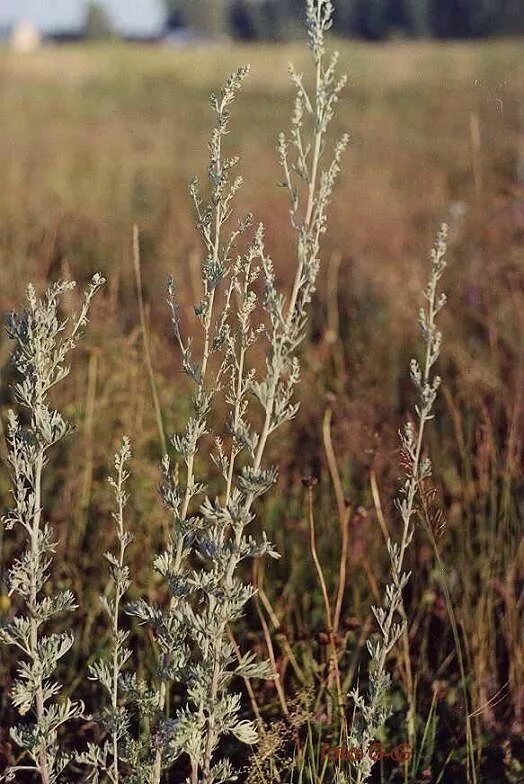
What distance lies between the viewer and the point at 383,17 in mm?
22656

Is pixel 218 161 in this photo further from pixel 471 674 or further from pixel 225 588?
pixel 471 674

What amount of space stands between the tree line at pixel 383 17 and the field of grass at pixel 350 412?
6696 millimetres

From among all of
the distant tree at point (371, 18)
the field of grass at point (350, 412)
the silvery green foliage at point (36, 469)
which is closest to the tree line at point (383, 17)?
the distant tree at point (371, 18)

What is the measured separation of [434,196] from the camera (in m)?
6.40

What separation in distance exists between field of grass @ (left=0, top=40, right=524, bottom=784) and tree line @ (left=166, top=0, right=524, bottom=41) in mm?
6696

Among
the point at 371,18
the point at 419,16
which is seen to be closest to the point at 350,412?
the point at 371,18

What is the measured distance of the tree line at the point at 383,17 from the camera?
45.2 ft

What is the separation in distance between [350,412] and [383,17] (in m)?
22.8

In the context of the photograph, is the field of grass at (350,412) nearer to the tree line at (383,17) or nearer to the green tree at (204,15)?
the tree line at (383,17)

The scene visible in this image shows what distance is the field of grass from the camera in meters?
1.76

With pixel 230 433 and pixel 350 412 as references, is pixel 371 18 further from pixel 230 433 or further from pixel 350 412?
pixel 230 433

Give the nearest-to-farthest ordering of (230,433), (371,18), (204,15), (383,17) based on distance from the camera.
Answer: (230,433), (371,18), (383,17), (204,15)

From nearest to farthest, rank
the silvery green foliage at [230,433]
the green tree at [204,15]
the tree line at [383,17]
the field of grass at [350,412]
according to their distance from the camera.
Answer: the silvery green foliage at [230,433] → the field of grass at [350,412] → the tree line at [383,17] → the green tree at [204,15]

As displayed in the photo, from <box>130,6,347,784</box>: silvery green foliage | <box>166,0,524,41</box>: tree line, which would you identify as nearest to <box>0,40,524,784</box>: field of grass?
<box>130,6,347,784</box>: silvery green foliage
